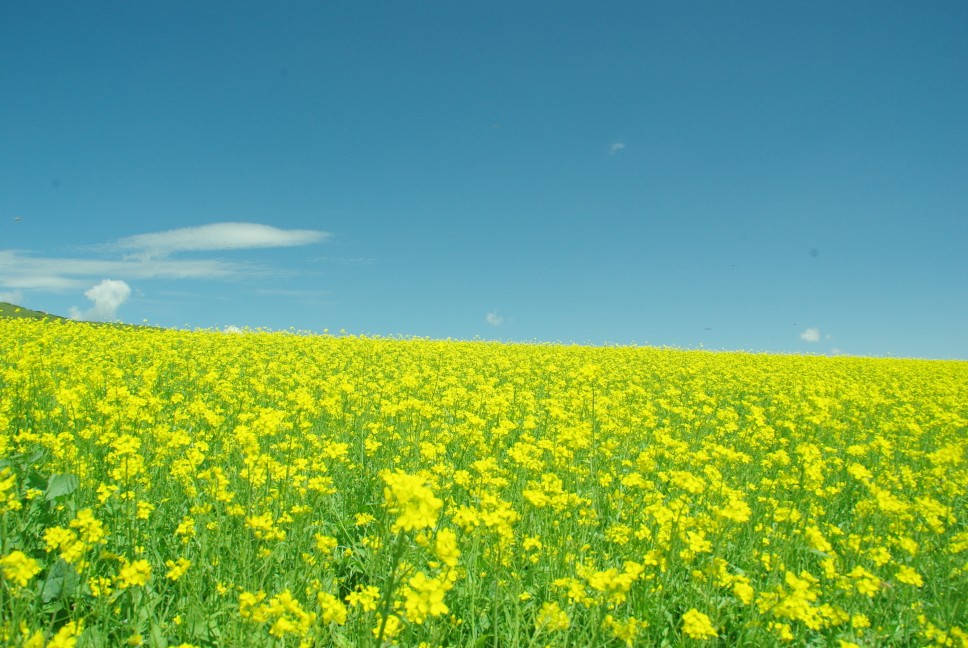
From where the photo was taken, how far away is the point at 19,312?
74.1ft

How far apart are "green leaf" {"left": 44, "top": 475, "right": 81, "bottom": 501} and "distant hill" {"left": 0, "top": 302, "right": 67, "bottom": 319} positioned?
69.7 feet

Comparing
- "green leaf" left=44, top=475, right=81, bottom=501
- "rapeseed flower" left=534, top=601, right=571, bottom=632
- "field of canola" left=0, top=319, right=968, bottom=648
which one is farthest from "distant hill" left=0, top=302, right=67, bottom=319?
"rapeseed flower" left=534, top=601, right=571, bottom=632

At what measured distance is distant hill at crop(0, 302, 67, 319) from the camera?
21544mm

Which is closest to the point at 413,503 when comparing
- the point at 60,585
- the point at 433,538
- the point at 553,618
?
the point at 553,618

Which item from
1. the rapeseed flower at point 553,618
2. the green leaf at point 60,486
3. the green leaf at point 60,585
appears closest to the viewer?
the rapeseed flower at point 553,618

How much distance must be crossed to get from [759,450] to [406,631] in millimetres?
6980

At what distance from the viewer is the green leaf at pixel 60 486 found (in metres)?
4.36

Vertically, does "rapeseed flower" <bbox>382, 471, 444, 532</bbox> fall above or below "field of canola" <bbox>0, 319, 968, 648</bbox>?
above

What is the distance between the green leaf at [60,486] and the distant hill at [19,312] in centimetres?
2125

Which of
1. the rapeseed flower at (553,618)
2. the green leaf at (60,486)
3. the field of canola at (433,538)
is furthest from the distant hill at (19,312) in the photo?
the rapeseed flower at (553,618)

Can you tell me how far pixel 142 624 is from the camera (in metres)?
3.31

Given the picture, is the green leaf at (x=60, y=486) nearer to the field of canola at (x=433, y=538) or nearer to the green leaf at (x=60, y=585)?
the field of canola at (x=433, y=538)

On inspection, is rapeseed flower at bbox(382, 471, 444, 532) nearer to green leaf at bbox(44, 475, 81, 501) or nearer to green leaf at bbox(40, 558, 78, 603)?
green leaf at bbox(40, 558, 78, 603)

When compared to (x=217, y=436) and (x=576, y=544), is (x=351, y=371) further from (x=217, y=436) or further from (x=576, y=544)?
(x=576, y=544)
